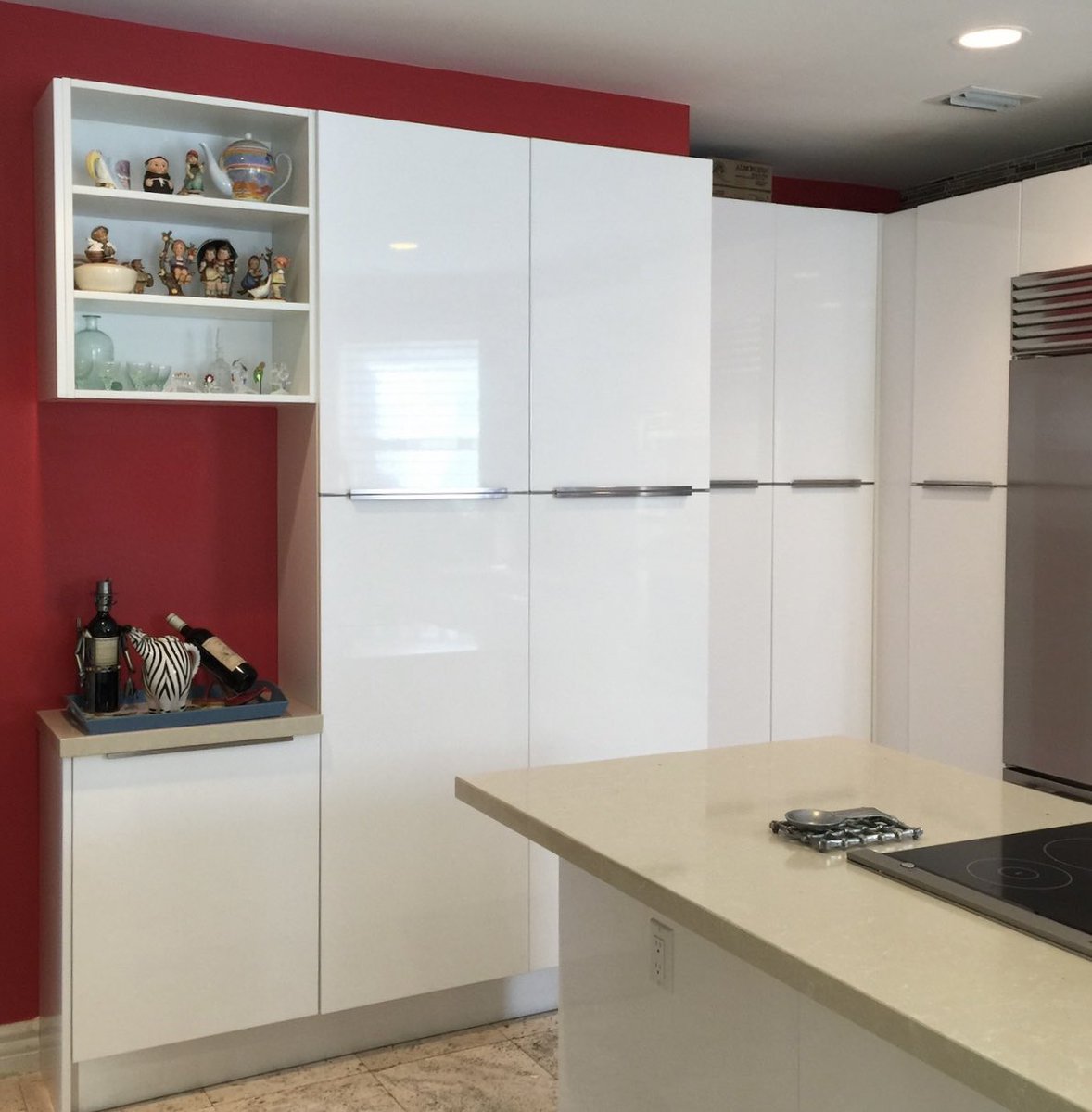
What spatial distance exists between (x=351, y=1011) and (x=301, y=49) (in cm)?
253

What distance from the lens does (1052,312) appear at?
3814 mm

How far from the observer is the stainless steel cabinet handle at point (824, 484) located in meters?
4.33

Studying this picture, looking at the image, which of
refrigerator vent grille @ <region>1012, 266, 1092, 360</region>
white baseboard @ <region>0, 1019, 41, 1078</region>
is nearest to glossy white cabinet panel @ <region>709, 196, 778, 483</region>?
refrigerator vent grille @ <region>1012, 266, 1092, 360</region>

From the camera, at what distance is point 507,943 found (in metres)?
3.41

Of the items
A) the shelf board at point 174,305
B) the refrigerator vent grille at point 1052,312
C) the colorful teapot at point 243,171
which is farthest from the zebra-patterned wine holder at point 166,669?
the refrigerator vent grille at point 1052,312

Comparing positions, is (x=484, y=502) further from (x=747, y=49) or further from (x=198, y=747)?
(x=747, y=49)

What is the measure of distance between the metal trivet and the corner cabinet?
66.5 inches

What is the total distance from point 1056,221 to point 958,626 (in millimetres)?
1291

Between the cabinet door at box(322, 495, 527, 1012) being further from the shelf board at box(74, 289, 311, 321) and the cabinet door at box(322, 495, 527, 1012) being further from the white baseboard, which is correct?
the white baseboard

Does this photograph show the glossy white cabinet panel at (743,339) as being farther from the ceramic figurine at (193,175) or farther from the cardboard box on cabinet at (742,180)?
the ceramic figurine at (193,175)

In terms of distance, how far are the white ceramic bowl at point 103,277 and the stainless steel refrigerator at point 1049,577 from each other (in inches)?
103

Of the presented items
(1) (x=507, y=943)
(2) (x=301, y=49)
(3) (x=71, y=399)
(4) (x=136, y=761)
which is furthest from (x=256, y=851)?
(2) (x=301, y=49)

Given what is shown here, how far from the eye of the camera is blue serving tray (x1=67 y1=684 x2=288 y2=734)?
2938 millimetres

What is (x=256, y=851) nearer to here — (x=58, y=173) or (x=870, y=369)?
(x=58, y=173)
